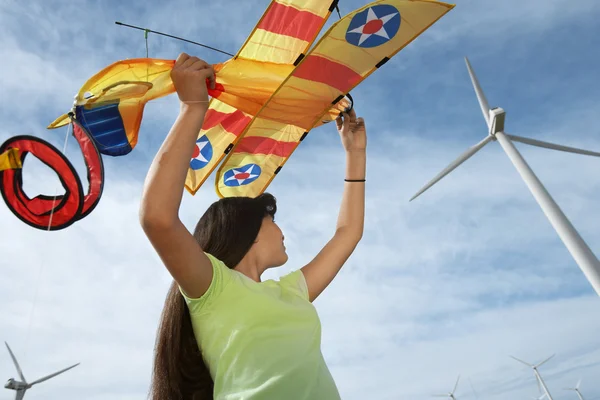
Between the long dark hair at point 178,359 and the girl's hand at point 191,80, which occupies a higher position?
the girl's hand at point 191,80

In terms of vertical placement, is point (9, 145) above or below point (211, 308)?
above

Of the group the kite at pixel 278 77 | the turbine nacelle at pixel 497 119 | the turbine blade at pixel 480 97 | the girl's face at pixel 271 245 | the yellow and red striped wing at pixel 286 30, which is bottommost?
the girl's face at pixel 271 245

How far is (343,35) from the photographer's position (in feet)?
13.6

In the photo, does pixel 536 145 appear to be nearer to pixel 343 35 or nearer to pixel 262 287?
pixel 343 35

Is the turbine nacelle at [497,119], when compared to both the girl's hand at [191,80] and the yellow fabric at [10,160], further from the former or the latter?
the yellow fabric at [10,160]

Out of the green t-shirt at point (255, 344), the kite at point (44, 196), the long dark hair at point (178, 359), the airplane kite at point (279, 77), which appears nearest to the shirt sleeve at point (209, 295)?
the green t-shirt at point (255, 344)

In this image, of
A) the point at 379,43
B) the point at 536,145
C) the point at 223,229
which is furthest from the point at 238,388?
the point at 536,145

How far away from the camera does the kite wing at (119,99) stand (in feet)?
12.0

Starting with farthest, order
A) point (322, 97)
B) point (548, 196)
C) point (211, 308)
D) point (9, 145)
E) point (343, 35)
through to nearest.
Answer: point (548, 196)
point (322, 97)
point (343, 35)
point (9, 145)
point (211, 308)

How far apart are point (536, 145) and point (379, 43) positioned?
1486 centimetres

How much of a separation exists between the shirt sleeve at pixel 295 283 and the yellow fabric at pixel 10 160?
5.42ft

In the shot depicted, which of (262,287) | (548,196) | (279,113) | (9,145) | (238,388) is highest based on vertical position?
(548,196)

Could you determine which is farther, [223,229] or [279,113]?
[279,113]

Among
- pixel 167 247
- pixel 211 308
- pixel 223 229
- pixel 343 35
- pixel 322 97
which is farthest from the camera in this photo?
pixel 322 97
